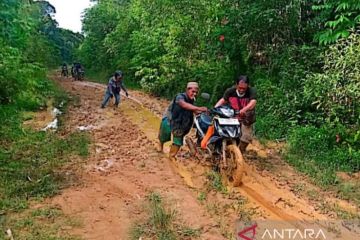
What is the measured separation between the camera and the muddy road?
15.5ft

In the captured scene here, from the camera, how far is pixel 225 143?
6.14 metres

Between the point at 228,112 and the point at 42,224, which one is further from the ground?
the point at 228,112

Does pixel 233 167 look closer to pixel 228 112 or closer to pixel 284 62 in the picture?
pixel 228 112

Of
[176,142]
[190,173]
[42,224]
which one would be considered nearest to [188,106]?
[176,142]

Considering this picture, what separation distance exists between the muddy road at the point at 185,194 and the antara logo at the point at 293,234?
235 mm

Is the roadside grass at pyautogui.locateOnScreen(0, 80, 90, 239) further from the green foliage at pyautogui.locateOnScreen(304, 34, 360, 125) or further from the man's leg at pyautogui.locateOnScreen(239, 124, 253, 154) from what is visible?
the green foliage at pyautogui.locateOnScreen(304, 34, 360, 125)

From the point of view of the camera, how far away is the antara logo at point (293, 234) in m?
4.35

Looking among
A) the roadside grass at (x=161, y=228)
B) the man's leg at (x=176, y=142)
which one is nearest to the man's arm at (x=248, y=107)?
the man's leg at (x=176, y=142)

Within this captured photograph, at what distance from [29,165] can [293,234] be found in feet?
14.3

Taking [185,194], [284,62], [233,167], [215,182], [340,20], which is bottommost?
[185,194]

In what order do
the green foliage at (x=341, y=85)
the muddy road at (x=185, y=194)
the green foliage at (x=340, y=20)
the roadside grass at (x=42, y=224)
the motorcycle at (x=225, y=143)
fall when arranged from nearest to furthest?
the roadside grass at (x=42, y=224)
the muddy road at (x=185, y=194)
the motorcycle at (x=225, y=143)
the green foliage at (x=341, y=85)
the green foliage at (x=340, y=20)

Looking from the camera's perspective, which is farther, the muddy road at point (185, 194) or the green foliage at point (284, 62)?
the green foliage at point (284, 62)

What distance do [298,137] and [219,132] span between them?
7.79ft

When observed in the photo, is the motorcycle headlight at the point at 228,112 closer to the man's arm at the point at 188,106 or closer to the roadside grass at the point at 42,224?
the man's arm at the point at 188,106
